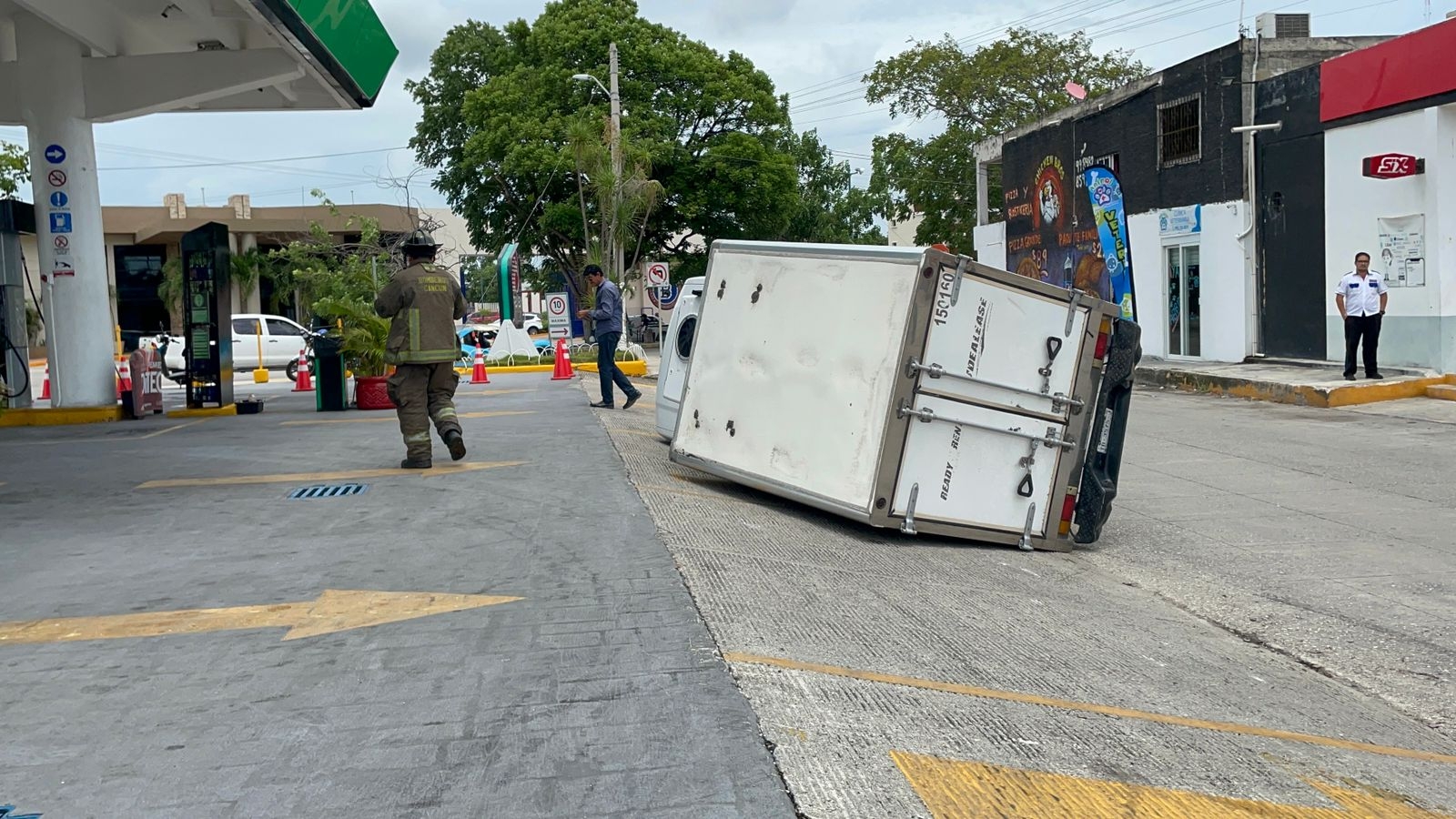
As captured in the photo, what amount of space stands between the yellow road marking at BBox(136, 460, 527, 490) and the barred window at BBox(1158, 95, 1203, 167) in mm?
18593

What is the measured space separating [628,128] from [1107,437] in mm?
36267

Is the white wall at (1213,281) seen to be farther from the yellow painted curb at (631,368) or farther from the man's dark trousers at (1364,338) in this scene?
the yellow painted curb at (631,368)

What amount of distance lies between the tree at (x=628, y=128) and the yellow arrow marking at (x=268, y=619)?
1480 inches

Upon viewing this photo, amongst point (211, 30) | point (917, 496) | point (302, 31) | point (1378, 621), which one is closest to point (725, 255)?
point (917, 496)

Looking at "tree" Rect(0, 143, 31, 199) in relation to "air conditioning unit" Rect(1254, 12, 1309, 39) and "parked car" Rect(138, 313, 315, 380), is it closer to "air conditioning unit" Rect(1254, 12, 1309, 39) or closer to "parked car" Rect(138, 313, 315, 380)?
"parked car" Rect(138, 313, 315, 380)

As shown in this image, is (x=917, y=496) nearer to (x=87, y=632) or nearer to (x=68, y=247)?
(x=87, y=632)

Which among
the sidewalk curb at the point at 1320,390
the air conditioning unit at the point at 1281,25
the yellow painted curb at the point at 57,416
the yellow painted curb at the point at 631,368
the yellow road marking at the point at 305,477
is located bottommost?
the sidewalk curb at the point at 1320,390

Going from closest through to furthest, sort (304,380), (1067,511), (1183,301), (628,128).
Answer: (1067,511) → (304,380) → (1183,301) → (628,128)

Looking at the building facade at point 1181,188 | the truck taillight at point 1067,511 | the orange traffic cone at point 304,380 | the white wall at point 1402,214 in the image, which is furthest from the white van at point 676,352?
the building facade at point 1181,188

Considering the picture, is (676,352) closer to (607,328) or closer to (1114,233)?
(607,328)

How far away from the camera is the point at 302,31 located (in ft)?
40.7

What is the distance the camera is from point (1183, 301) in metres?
25.4

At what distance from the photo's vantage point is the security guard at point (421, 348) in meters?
9.82

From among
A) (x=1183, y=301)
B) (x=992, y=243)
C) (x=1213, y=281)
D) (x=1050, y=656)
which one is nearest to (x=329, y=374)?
(x=1050, y=656)
